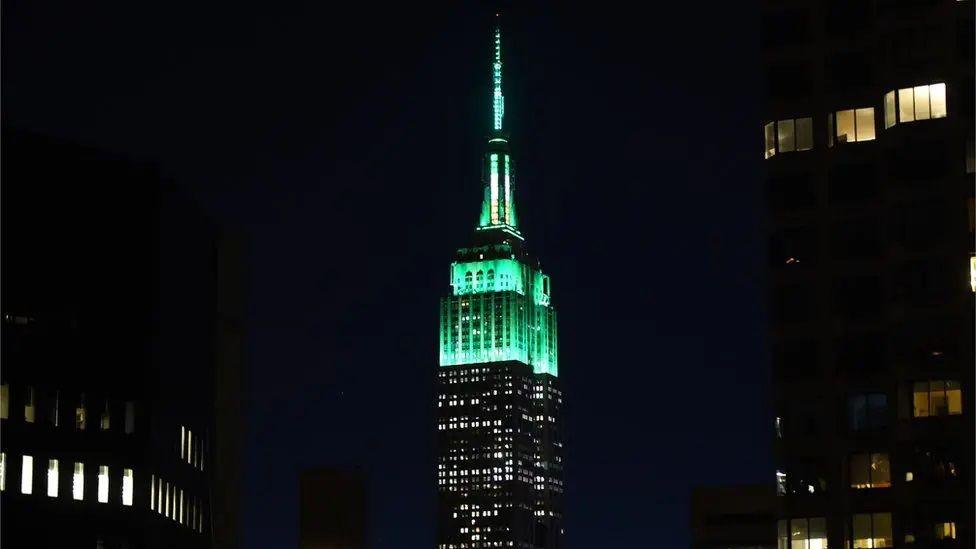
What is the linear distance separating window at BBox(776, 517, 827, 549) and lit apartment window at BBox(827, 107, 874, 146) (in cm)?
2186

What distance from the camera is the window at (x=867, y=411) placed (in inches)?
4899

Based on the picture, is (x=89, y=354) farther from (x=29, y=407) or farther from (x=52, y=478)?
(x=52, y=478)

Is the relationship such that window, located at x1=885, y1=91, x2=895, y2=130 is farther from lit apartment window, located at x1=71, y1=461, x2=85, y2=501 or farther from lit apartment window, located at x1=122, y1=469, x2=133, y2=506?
lit apartment window, located at x1=122, y1=469, x2=133, y2=506

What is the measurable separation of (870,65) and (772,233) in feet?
36.5

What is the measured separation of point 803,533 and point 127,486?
59735 millimetres

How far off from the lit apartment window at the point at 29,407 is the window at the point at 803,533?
57140mm

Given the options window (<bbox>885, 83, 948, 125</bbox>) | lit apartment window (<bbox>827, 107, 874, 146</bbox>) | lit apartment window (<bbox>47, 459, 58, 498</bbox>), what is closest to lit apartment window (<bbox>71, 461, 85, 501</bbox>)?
lit apartment window (<bbox>47, 459, 58, 498</bbox>)

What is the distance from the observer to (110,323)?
16625 centimetres

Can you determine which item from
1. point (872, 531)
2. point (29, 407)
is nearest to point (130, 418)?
point (29, 407)

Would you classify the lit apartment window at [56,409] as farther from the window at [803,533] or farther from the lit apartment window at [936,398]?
the lit apartment window at [936,398]

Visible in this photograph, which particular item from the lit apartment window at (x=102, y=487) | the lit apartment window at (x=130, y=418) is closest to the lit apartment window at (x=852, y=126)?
the lit apartment window at (x=130, y=418)

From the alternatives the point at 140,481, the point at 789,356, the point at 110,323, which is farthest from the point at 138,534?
the point at 789,356

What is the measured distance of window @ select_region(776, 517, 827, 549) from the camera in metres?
124

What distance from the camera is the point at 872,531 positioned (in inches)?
4798
